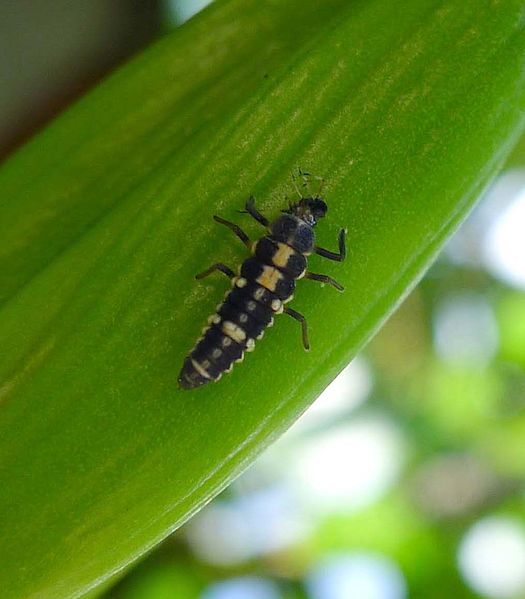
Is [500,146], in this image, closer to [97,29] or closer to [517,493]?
[517,493]

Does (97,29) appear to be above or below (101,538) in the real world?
above

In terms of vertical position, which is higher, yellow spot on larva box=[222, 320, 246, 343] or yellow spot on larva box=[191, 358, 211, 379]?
yellow spot on larva box=[222, 320, 246, 343]

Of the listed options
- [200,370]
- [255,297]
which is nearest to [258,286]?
[255,297]

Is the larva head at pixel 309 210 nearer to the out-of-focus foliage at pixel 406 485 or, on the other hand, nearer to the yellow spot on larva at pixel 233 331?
the yellow spot on larva at pixel 233 331

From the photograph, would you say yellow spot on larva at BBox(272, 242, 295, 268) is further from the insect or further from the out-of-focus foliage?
the out-of-focus foliage

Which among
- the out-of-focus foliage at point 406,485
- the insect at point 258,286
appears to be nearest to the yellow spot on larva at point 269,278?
the insect at point 258,286

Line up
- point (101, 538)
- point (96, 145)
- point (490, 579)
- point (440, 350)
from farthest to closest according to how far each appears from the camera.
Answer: point (440, 350), point (490, 579), point (96, 145), point (101, 538)

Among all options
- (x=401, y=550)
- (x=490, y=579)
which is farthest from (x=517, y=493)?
(x=401, y=550)

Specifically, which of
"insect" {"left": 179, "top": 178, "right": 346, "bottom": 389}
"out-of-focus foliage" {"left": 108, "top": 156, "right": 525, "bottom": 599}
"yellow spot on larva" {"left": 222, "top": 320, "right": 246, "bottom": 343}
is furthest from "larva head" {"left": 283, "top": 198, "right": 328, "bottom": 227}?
"out-of-focus foliage" {"left": 108, "top": 156, "right": 525, "bottom": 599}

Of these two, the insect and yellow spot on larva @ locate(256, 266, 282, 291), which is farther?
yellow spot on larva @ locate(256, 266, 282, 291)
